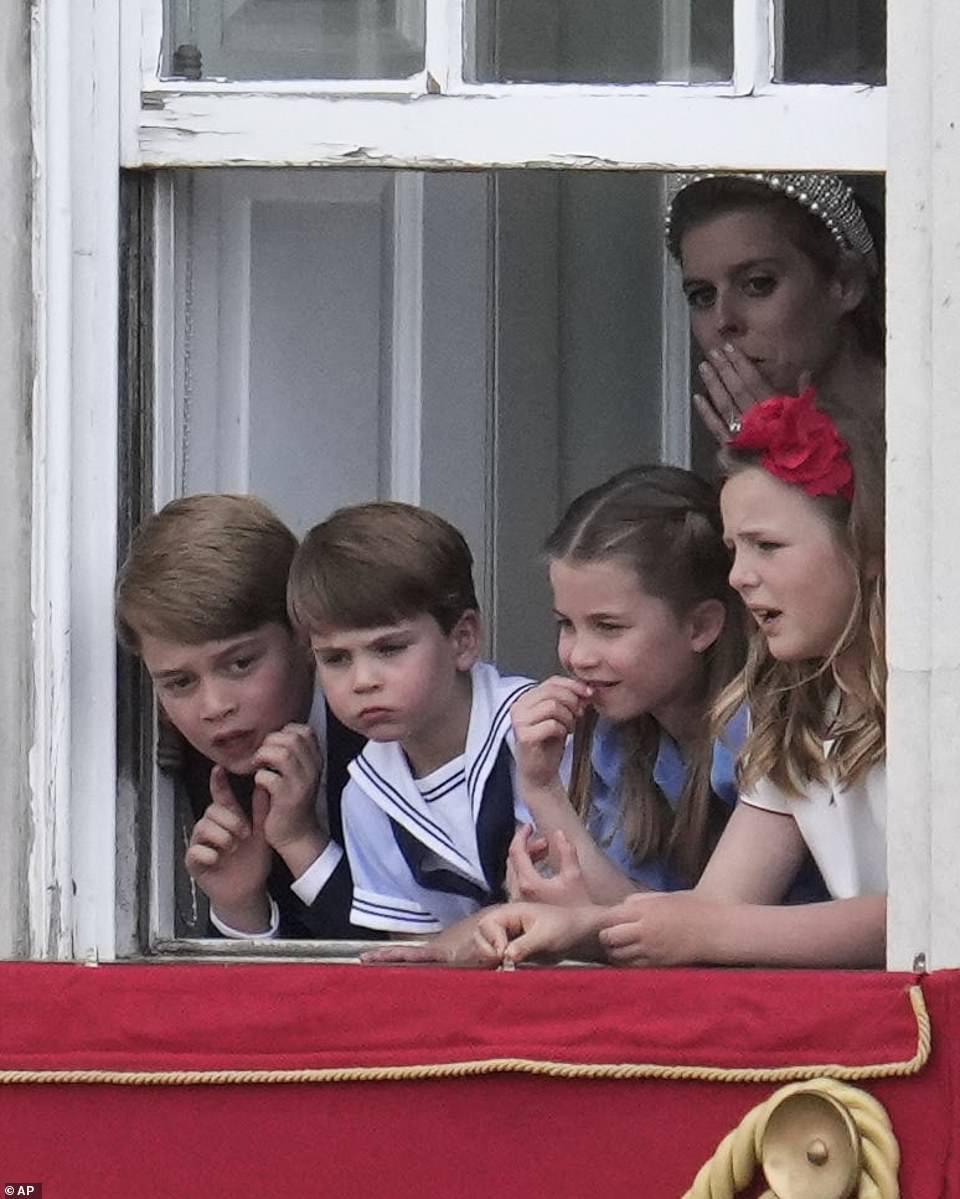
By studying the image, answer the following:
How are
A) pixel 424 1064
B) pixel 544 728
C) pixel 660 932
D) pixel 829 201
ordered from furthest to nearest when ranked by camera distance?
pixel 829 201
pixel 544 728
pixel 660 932
pixel 424 1064

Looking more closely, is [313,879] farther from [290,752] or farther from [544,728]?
[544,728]

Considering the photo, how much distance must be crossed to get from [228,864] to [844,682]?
0.64 meters

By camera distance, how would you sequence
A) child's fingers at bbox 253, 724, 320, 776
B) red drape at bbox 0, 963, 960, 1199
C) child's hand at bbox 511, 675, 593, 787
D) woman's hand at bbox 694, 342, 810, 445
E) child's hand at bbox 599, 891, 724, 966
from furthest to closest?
1. woman's hand at bbox 694, 342, 810, 445
2. child's fingers at bbox 253, 724, 320, 776
3. child's hand at bbox 511, 675, 593, 787
4. child's hand at bbox 599, 891, 724, 966
5. red drape at bbox 0, 963, 960, 1199

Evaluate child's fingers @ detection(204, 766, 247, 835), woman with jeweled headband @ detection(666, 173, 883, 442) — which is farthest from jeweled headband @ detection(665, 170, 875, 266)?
child's fingers @ detection(204, 766, 247, 835)

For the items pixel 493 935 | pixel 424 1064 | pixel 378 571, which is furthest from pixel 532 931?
pixel 378 571

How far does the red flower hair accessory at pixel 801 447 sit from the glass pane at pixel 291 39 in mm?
491

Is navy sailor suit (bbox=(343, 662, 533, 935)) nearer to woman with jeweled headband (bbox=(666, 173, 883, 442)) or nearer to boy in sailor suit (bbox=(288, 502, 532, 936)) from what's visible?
boy in sailor suit (bbox=(288, 502, 532, 936))

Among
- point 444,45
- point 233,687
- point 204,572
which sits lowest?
point 233,687

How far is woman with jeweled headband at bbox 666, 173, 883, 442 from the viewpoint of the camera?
3152mm

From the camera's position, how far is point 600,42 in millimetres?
3090

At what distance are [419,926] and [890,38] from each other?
0.97 m

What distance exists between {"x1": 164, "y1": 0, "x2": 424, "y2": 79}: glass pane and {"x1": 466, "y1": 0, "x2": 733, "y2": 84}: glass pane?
0.08 metres

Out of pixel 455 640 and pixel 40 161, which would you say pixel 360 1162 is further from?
pixel 40 161

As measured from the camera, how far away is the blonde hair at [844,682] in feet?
9.61
